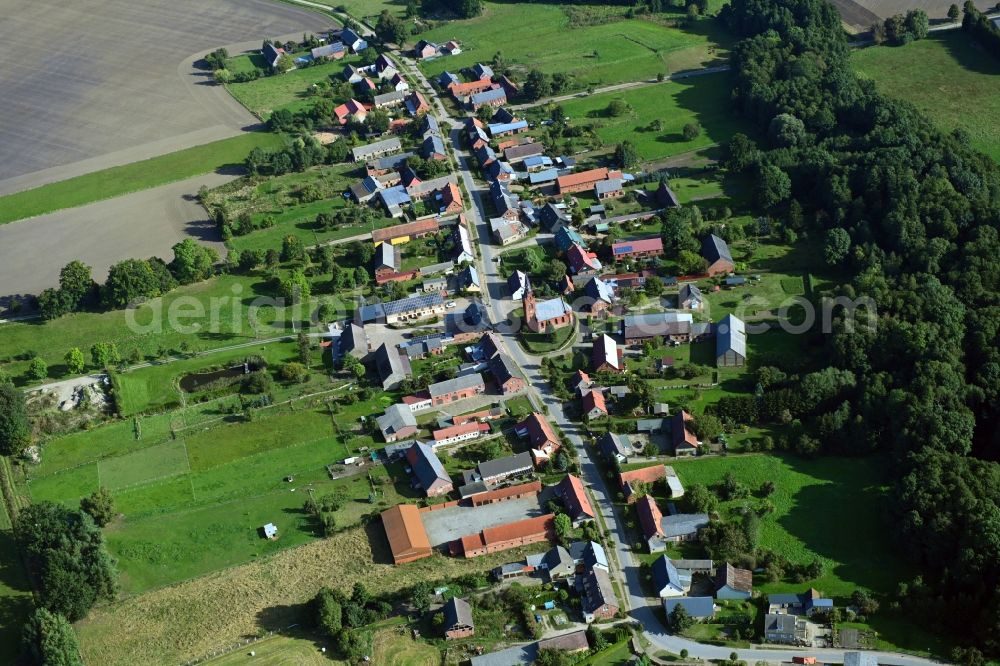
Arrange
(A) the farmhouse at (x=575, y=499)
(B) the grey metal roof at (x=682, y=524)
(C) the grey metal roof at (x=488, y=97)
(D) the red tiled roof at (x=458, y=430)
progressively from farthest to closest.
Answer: (C) the grey metal roof at (x=488, y=97), (D) the red tiled roof at (x=458, y=430), (A) the farmhouse at (x=575, y=499), (B) the grey metal roof at (x=682, y=524)

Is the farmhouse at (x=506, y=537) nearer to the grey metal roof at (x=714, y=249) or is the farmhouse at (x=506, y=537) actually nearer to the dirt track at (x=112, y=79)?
the grey metal roof at (x=714, y=249)

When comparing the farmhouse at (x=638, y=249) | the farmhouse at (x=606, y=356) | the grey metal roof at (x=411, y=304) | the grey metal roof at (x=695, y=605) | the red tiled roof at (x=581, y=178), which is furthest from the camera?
the red tiled roof at (x=581, y=178)

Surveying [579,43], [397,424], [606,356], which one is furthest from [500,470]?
[579,43]

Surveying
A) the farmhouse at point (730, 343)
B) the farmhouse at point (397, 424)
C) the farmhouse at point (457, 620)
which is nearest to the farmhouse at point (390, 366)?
the farmhouse at point (397, 424)

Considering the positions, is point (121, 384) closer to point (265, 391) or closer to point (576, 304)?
point (265, 391)

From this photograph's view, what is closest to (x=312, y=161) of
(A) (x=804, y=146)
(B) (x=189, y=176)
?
(B) (x=189, y=176)

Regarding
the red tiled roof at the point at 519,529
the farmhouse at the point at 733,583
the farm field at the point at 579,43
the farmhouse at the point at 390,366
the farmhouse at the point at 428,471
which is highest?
the farm field at the point at 579,43

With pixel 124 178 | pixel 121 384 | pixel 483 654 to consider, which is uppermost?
pixel 124 178
